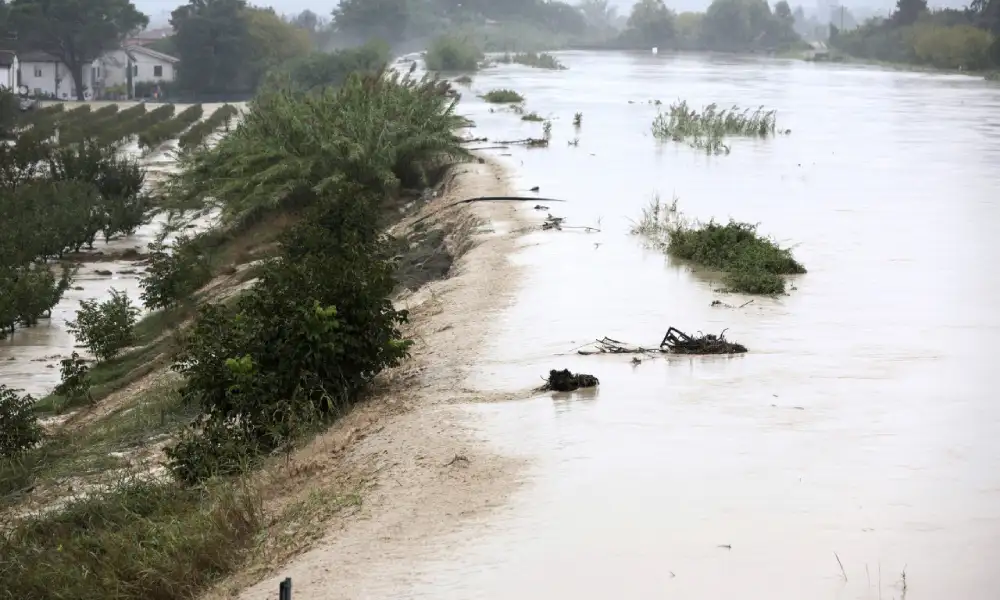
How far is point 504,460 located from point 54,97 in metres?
89.1

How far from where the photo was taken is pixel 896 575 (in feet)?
21.1

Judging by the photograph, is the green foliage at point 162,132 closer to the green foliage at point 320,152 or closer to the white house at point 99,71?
the green foliage at point 320,152

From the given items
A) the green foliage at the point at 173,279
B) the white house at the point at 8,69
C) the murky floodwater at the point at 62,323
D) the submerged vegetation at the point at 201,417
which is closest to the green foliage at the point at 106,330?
the submerged vegetation at the point at 201,417

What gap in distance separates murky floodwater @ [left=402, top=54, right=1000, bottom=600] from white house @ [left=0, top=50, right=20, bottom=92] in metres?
71.7

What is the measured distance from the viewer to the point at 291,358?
9.77m

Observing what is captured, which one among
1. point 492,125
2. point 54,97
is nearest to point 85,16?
point 54,97

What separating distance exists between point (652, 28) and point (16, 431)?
523 feet

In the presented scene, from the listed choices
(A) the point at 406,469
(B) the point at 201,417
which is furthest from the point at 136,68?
(A) the point at 406,469

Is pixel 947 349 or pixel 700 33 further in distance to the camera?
pixel 700 33

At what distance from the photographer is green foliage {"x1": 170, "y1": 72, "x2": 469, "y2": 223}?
72.4 feet

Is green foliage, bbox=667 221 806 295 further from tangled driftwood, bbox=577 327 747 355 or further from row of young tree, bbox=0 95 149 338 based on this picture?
row of young tree, bbox=0 95 149 338

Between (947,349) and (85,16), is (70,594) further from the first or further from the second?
(85,16)

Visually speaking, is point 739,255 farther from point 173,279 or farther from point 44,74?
point 44,74

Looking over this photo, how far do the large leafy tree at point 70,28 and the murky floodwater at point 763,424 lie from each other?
261 feet
